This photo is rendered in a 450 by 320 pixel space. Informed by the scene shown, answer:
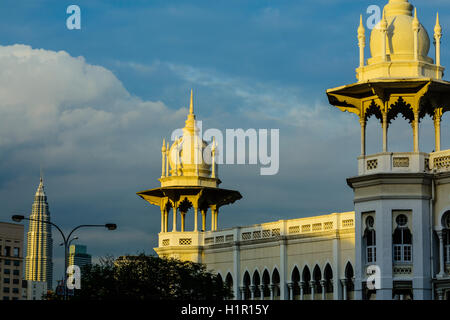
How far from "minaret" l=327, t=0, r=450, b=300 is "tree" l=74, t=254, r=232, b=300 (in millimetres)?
18105

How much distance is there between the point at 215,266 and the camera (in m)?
91.0

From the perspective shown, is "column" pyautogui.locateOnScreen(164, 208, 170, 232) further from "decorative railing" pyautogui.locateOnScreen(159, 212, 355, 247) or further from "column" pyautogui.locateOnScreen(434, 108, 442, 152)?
"column" pyautogui.locateOnScreen(434, 108, 442, 152)

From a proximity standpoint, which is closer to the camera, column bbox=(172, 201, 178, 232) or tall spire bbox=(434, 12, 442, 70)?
tall spire bbox=(434, 12, 442, 70)

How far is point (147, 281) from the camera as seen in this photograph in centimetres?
7900

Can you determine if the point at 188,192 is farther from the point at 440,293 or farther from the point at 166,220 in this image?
the point at 440,293

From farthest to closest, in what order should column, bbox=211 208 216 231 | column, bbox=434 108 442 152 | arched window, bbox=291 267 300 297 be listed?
column, bbox=211 208 216 231
arched window, bbox=291 267 300 297
column, bbox=434 108 442 152

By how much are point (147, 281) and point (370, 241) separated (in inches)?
777

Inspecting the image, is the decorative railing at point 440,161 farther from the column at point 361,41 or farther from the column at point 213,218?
the column at point 213,218

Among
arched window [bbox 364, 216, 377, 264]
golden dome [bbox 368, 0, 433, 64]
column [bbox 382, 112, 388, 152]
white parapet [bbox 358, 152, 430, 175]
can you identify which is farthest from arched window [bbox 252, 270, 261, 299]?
golden dome [bbox 368, 0, 433, 64]

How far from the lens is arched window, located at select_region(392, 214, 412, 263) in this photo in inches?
2462

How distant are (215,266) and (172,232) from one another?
4855 mm

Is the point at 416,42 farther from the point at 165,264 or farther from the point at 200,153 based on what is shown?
the point at 200,153

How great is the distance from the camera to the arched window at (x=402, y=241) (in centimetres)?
6253
